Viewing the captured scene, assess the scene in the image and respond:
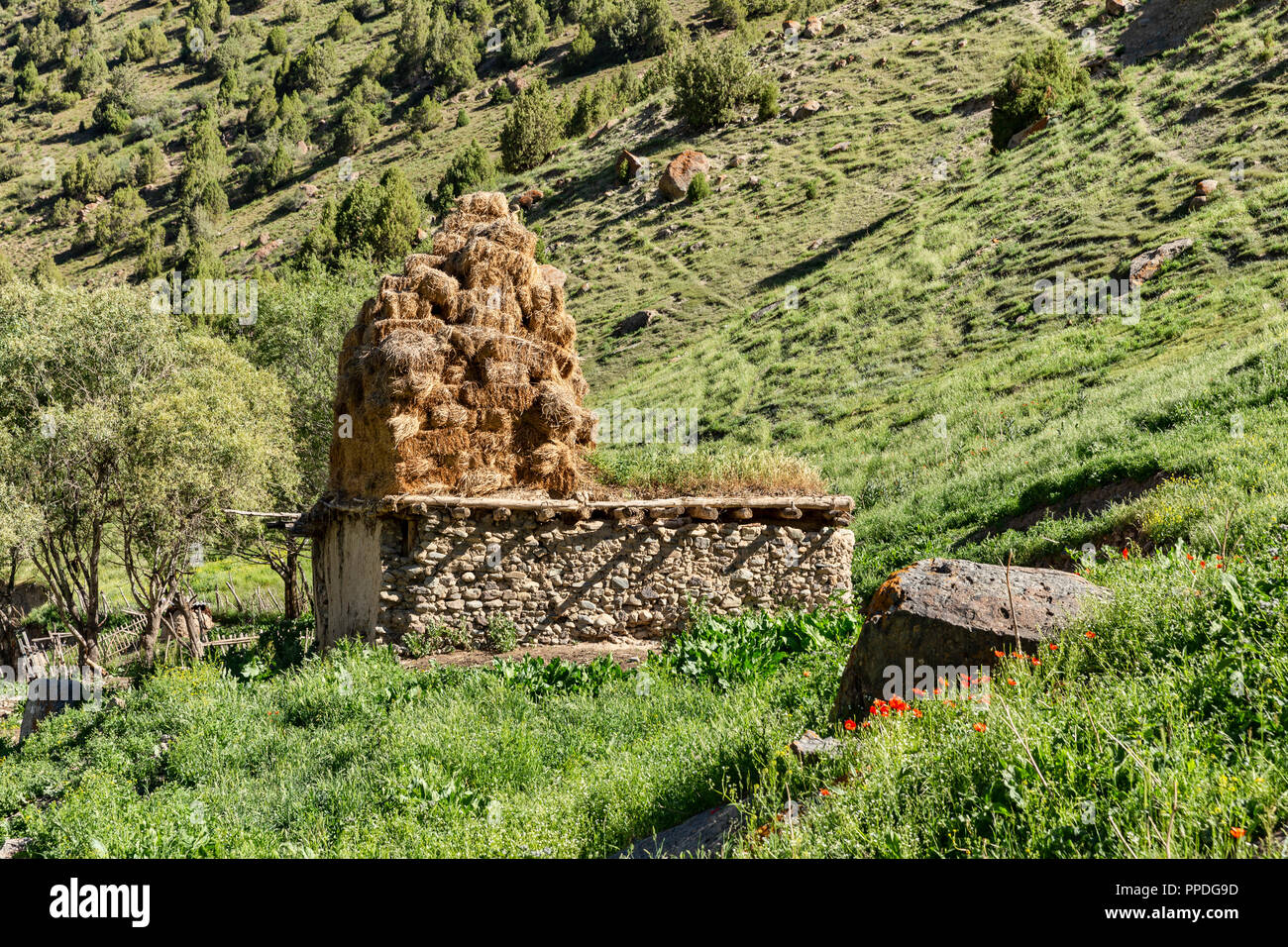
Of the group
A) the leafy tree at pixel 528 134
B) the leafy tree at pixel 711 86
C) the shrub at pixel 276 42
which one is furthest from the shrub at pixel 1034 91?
the shrub at pixel 276 42

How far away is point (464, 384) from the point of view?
1276 cm

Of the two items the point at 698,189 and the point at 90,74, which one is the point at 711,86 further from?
the point at 90,74

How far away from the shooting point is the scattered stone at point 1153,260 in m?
23.9

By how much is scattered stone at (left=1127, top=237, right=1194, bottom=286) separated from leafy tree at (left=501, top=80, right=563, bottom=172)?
43886 millimetres

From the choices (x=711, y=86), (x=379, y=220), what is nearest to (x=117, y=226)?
(x=379, y=220)

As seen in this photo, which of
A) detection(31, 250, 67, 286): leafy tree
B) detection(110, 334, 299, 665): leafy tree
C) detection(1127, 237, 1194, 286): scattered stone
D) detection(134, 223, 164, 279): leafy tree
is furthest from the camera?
detection(134, 223, 164, 279): leafy tree

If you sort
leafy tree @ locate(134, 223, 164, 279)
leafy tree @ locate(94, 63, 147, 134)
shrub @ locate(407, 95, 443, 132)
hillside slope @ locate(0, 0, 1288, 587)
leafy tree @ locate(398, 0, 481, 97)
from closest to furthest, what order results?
hillside slope @ locate(0, 0, 1288, 587), leafy tree @ locate(134, 223, 164, 279), shrub @ locate(407, 95, 443, 132), leafy tree @ locate(398, 0, 481, 97), leafy tree @ locate(94, 63, 147, 134)

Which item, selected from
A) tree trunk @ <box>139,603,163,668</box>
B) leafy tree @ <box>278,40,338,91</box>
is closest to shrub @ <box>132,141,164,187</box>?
leafy tree @ <box>278,40,338,91</box>

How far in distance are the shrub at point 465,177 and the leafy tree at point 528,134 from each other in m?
3.01

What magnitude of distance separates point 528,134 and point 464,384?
166ft

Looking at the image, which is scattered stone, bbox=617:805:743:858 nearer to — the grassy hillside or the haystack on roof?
the grassy hillside

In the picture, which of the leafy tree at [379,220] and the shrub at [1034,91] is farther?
the leafy tree at [379,220]

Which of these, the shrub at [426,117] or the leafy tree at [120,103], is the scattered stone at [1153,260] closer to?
the shrub at [426,117]

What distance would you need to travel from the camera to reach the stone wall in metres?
12.1
